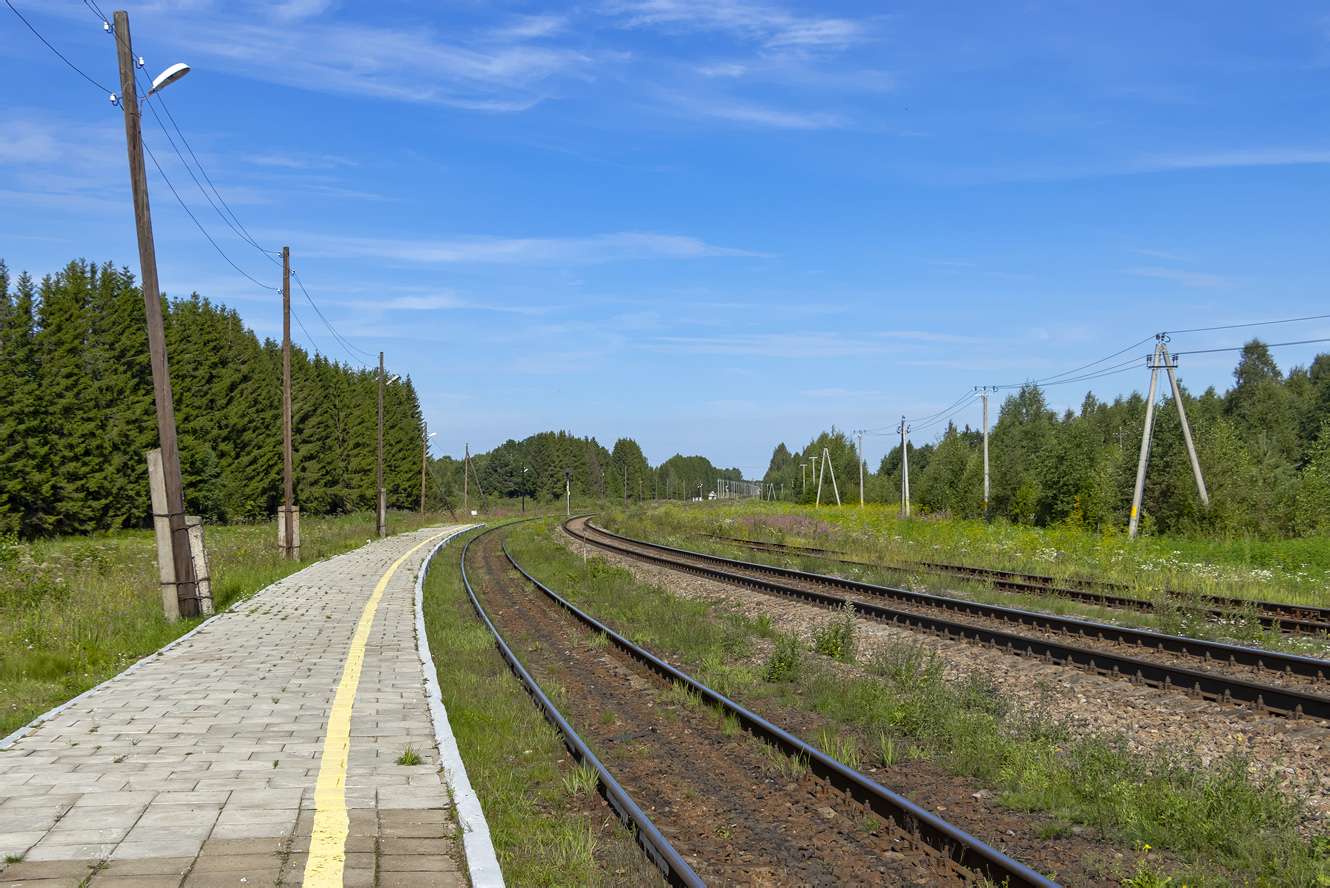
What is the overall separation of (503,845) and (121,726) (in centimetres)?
411

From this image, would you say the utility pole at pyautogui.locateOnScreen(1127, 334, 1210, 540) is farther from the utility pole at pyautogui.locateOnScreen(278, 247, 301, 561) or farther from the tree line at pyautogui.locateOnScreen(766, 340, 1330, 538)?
the utility pole at pyautogui.locateOnScreen(278, 247, 301, 561)

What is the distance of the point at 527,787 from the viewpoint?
6.79m

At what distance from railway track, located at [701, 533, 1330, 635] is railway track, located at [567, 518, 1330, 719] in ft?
6.72

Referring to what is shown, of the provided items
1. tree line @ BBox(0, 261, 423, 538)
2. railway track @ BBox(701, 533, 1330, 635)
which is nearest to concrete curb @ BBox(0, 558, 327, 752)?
railway track @ BBox(701, 533, 1330, 635)

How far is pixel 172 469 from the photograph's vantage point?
13.3m

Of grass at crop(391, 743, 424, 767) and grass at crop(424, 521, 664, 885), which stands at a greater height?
grass at crop(391, 743, 424, 767)

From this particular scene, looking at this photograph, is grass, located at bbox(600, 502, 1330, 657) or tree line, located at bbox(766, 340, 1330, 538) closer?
grass, located at bbox(600, 502, 1330, 657)

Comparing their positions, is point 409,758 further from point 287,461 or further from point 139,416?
point 139,416

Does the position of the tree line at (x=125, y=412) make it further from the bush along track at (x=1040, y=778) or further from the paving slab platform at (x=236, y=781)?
the bush along track at (x=1040, y=778)

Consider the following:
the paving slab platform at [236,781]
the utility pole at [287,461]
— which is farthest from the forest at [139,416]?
the paving slab platform at [236,781]

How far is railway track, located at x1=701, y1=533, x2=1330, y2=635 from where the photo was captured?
13.3 meters

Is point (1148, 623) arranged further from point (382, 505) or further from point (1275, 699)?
point (382, 505)

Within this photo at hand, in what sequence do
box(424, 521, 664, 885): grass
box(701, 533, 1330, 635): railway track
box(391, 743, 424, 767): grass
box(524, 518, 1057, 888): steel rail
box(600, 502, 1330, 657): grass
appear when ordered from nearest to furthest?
box(524, 518, 1057, 888): steel rail, box(424, 521, 664, 885): grass, box(391, 743, 424, 767): grass, box(600, 502, 1330, 657): grass, box(701, 533, 1330, 635): railway track

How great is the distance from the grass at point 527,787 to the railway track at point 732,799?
169 mm
